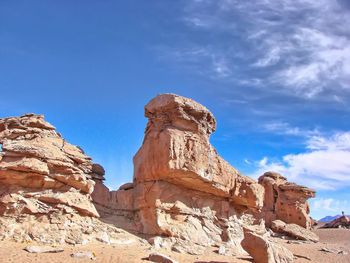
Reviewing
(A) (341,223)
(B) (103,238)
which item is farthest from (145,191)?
(A) (341,223)

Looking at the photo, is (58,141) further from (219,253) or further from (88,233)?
(219,253)

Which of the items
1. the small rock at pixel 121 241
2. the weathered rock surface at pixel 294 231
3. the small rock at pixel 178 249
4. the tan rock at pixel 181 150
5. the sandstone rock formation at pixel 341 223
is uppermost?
the tan rock at pixel 181 150

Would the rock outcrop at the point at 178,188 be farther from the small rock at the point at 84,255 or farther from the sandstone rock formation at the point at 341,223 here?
the sandstone rock formation at the point at 341,223

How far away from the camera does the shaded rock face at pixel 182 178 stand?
14.8 meters

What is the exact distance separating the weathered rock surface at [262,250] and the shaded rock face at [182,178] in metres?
3.02

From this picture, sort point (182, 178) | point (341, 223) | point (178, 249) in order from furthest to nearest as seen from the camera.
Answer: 1. point (341, 223)
2. point (182, 178)
3. point (178, 249)

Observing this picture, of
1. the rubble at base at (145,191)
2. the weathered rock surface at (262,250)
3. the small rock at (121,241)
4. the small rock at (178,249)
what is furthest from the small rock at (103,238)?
the weathered rock surface at (262,250)

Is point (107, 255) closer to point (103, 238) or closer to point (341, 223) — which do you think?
point (103, 238)

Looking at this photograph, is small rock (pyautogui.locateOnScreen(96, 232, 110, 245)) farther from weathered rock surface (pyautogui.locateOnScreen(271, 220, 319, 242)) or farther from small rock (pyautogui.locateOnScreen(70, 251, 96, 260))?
weathered rock surface (pyautogui.locateOnScreen(271, 220, 319, 242))

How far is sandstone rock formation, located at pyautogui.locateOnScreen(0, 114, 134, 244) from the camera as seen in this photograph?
1148 centimetres

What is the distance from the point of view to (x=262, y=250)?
1205cm

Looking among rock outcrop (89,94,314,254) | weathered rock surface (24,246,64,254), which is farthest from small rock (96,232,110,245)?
weathered rock surface (24,246,64,254)

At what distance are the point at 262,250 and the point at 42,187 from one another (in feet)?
31.4

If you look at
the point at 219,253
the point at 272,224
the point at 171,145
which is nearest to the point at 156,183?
the point at 171,145
